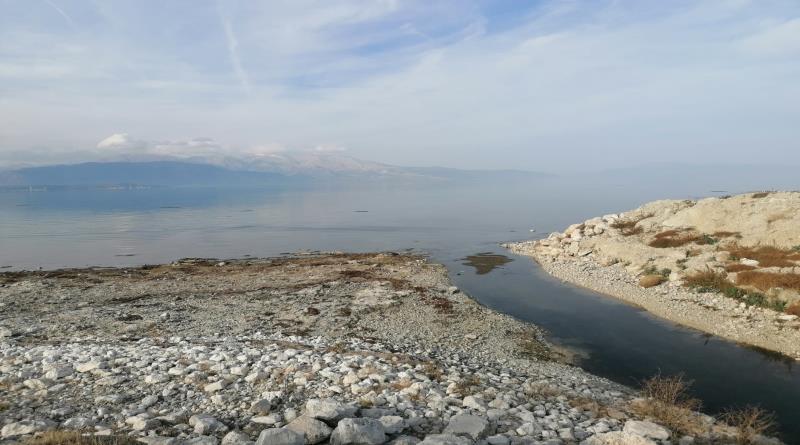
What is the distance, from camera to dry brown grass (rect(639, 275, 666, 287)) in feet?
109

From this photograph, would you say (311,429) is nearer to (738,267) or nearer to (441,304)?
(441,304)

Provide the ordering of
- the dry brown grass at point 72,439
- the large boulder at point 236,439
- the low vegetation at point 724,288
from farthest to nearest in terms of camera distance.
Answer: the low vegetation at point 724,288 → the large boulder at point 236,439 → the dry brown grass at point 72,439

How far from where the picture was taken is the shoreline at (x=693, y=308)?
22.3m

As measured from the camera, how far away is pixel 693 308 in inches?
1090

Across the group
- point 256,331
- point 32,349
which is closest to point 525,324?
point 256,331

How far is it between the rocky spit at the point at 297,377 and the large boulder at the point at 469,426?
4 cm

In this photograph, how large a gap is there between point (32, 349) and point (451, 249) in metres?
49.4

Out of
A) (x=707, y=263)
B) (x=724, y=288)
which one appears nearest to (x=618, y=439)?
(x=724, y=288)

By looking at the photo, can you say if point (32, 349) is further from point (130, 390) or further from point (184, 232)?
point (184, 232)

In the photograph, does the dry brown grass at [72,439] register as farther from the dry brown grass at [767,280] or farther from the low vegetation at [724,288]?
the dry brown grass at [767,280]

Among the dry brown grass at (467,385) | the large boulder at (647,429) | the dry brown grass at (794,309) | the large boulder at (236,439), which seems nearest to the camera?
the large boulder at (236,439)

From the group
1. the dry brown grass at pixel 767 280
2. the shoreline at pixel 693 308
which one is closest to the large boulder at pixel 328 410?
the shoreline at pixel 693 308

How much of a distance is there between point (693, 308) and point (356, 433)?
26.6m

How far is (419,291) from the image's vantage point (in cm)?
3325
